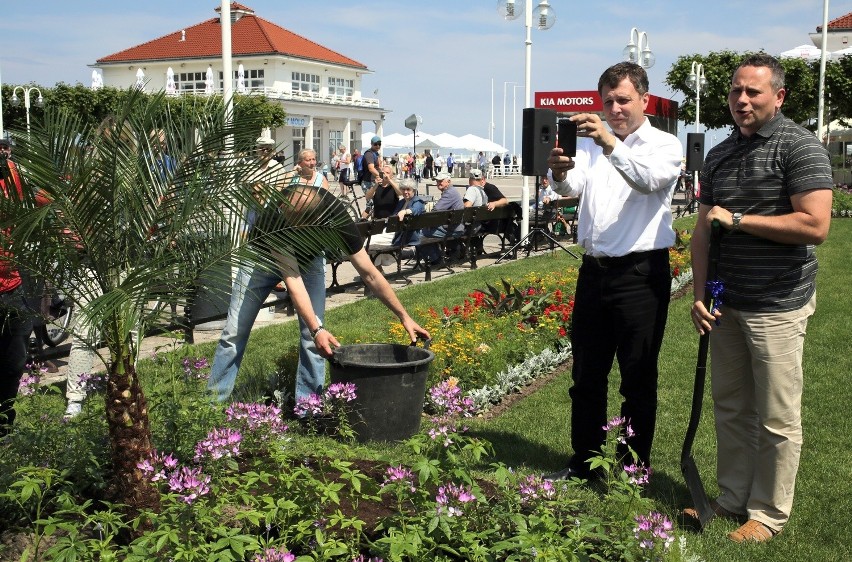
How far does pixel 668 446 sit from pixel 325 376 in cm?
224

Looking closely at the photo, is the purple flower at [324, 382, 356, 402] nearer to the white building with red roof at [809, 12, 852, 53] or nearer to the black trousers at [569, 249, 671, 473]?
the black trousers at [569, 249, 671, 473]

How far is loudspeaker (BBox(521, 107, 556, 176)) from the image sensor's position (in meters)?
11.5

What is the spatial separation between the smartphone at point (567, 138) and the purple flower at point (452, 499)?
6.37ft

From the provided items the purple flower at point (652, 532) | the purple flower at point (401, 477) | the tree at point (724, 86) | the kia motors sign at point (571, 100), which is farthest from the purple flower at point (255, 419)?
the tree at point (724, 86)

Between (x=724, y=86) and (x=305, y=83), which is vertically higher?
(x=305, y=83)

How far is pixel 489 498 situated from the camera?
3611 millimetres

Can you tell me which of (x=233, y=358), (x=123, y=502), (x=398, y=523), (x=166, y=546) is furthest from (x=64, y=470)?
(x=233, y=358)

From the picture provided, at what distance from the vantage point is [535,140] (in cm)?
1186

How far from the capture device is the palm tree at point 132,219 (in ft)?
11.0

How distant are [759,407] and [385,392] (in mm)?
2020

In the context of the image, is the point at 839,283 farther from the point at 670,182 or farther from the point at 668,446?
the point at 670,182

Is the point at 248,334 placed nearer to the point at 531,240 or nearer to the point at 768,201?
the point at 768,201

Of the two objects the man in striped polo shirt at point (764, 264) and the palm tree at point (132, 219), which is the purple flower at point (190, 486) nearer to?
the palm tree at point (132, 219)

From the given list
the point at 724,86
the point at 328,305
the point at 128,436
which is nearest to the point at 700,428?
the point at 128,436
